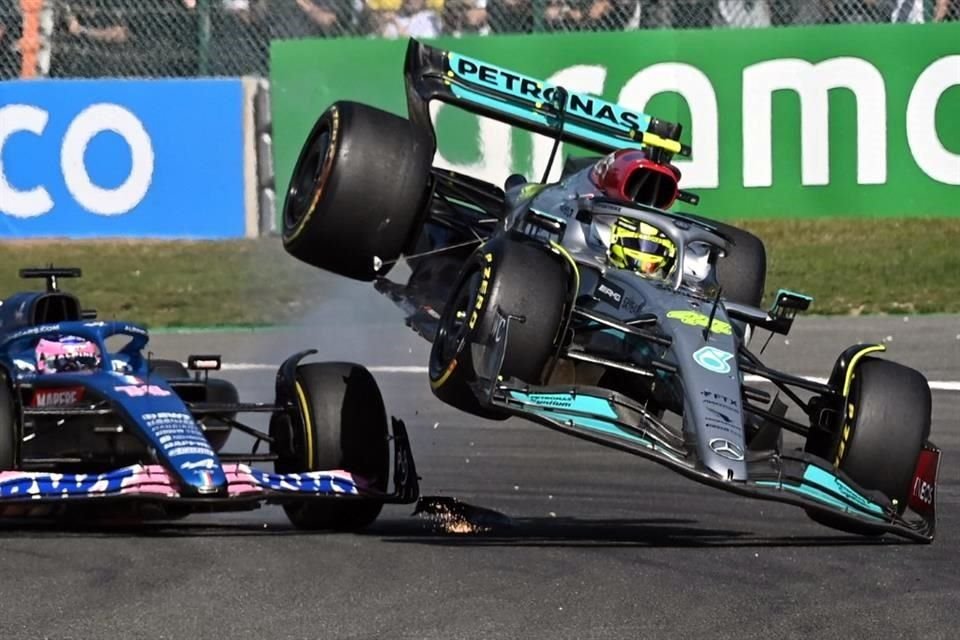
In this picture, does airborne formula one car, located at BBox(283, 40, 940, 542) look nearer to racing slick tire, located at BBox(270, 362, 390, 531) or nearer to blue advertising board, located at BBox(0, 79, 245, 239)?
racing slick tire, located at BBox(270, 362, 390, 531)

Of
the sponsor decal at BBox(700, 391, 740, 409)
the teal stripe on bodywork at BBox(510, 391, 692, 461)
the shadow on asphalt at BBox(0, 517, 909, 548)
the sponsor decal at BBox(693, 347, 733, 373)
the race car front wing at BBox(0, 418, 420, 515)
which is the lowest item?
the shadow on asphalt at BBox(0, 517, 909, 548)

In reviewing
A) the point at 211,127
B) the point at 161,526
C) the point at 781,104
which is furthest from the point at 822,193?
the point at 161,526

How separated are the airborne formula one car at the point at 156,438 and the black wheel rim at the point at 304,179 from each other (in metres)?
0.97

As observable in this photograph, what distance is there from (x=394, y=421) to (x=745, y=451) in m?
1.94

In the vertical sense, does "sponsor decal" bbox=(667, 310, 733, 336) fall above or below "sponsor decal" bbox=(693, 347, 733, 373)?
above

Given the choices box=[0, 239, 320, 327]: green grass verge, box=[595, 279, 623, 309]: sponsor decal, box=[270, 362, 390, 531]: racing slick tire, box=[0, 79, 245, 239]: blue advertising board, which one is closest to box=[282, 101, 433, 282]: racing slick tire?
box=[270, 362, 390, 531]: racing slick tire

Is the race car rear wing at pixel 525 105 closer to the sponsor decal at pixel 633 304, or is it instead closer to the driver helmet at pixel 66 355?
the sponsor decal at pixel 633 304

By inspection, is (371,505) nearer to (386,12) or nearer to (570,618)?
(570,618)

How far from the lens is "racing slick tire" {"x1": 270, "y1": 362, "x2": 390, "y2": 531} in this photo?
8352 mm

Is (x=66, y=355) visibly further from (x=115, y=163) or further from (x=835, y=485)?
(x=115, y=163)

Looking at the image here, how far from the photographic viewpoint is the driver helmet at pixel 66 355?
8.66 meters

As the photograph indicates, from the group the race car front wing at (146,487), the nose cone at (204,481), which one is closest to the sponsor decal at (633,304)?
the race car front wing at (146,487)

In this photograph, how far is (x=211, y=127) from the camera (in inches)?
647

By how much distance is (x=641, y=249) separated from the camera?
852 cm
